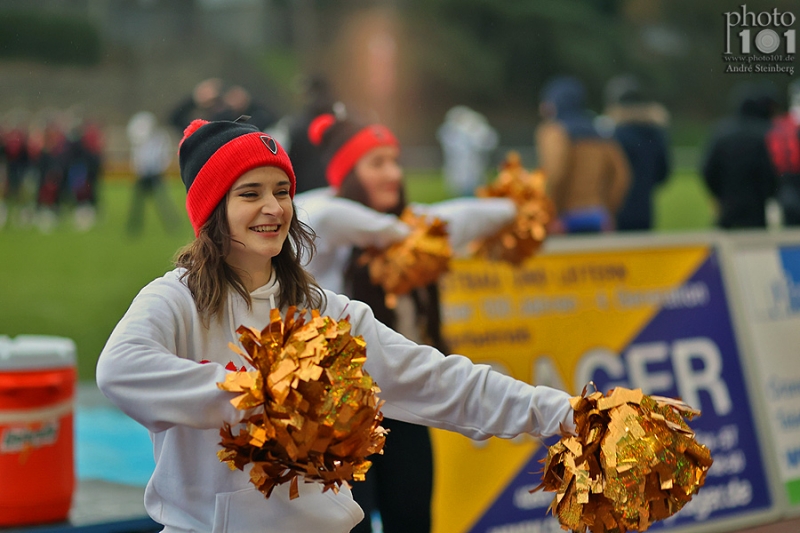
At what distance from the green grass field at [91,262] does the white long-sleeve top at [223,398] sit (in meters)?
5.65

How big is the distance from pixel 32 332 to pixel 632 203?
6.41 meters

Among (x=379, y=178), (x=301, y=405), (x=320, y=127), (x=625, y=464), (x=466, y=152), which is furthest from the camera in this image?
(x=466, y=152)

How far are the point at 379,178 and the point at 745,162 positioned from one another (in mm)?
4279

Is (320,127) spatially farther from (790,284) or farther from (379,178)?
(790,284)

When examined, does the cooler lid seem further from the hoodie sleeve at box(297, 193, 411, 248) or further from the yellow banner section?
the yellow banner section

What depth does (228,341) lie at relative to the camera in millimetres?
2078

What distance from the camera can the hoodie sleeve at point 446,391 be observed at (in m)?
2.21

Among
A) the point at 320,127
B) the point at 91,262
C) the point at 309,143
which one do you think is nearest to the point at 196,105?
the point at 309,143

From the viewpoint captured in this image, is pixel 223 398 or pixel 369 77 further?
pixel 369 77

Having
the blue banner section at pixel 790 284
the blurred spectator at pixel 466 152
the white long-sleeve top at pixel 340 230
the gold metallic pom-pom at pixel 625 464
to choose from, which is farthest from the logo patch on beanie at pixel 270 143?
the blurred spectator at pixel 466 152

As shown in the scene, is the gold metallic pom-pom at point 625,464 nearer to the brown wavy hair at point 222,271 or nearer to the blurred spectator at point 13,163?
the brown wavy hair at point 222,271

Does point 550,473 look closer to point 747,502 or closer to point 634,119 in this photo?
point 747,502

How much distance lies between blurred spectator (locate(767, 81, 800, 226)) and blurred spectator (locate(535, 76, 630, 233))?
165 centimetres

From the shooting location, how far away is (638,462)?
6.68ft
